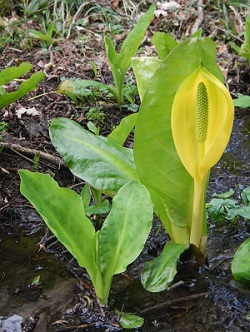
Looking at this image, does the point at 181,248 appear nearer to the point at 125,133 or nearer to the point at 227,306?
the point at 227,306

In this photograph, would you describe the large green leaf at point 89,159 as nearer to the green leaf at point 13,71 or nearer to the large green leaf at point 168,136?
the large green leaf at point 168,136

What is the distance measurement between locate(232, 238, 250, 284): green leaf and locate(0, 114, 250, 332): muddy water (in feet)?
0.22

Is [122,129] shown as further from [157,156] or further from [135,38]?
[135,38]

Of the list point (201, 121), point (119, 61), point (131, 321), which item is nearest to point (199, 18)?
point (119, 61)

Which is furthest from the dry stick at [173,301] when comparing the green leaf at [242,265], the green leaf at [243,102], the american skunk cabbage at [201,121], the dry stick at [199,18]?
the dry stick at [199,18]

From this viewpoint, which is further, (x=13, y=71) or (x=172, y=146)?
(x=13, y=71)

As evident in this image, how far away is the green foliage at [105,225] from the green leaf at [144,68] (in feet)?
1.59

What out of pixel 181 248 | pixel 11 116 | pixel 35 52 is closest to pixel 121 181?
pixel 181 248

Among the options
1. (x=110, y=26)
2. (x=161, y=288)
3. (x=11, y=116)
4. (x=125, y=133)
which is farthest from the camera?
(x=110, y=26)

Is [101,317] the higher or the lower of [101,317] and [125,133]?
the lower

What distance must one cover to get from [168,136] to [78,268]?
0.64 metres

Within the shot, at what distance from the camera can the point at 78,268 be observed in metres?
1.86

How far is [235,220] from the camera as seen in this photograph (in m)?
2.04

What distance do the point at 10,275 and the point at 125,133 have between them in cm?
72
